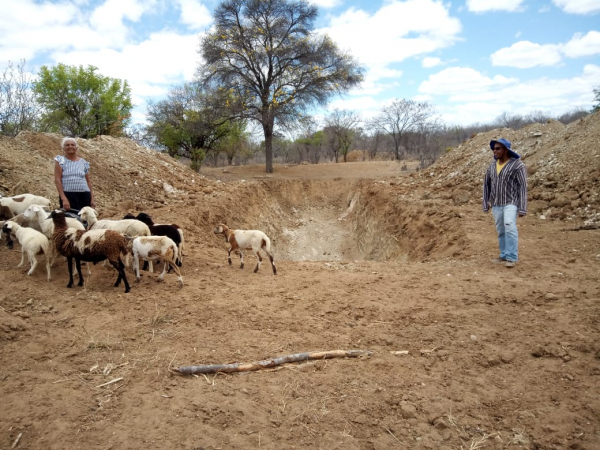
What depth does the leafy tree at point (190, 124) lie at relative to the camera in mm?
21422

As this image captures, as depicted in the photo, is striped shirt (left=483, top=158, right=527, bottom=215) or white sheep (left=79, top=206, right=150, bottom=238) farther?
white sheep (left=79, top=206, right=150, bottom=238)

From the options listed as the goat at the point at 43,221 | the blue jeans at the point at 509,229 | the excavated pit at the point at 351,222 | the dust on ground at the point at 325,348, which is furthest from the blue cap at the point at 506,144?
the goat at the point at 43,221

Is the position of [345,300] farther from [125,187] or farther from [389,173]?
[389,173]

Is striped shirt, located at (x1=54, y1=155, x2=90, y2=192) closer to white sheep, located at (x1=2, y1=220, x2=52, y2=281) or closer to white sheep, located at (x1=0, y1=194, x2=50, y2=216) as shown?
white sheep, located at (x1=2, y1=220, x2=52, y2=281)

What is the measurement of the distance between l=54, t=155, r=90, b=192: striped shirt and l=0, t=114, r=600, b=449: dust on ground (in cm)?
143

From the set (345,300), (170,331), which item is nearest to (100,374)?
(170,331)

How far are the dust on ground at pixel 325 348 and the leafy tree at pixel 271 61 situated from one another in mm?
13659

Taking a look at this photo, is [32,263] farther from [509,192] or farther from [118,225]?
[509,192]

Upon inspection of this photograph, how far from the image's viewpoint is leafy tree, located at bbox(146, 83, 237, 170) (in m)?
21.4

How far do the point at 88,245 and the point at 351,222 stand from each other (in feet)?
44.3

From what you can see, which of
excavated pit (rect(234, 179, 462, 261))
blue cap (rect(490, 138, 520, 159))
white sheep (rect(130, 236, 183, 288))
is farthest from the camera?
excavated pit (rect(234, 179, 462, 261))

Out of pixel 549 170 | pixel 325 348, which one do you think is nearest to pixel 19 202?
pixel 325 348

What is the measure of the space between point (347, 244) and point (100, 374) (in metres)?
13.9

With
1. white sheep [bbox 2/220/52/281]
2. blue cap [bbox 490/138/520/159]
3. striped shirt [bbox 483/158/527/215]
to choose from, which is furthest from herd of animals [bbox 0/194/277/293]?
blue cap [bbox 490/138/520/159]
